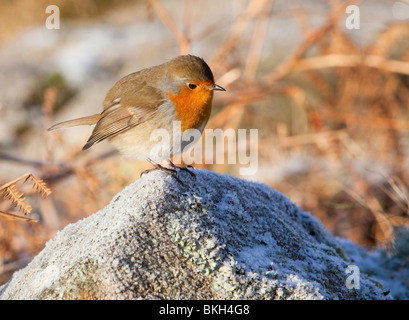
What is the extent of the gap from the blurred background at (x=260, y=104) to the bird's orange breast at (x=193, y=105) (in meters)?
1.26

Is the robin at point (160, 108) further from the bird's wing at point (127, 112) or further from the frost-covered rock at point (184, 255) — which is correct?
the frost-covered rock at point (184, 255)

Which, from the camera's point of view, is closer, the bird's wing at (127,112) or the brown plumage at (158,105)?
the brown plumage at (158,105)

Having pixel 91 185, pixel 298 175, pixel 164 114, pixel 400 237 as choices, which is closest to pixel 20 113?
pixel 91 185

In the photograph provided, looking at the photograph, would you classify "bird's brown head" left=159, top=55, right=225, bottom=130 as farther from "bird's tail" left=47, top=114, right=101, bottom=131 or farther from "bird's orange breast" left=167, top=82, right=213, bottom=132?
"bird's tail" left=47, top=114, right=101, bottom=131

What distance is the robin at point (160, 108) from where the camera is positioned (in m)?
2.54

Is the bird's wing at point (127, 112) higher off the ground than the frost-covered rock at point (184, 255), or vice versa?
the bird's wing at point (127, 112)

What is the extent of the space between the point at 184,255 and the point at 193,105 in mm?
1104

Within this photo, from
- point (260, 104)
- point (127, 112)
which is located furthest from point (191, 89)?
point (260, 104)

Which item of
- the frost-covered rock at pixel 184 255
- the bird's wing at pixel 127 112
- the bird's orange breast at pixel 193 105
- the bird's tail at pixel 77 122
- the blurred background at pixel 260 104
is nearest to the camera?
the frost-covered rock at pixel 184 255

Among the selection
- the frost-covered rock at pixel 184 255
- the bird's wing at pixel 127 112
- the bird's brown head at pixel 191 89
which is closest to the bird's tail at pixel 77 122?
the bird's wing at pixel 127 112

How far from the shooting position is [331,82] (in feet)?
22.5

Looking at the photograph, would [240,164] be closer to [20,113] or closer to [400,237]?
[400,237]

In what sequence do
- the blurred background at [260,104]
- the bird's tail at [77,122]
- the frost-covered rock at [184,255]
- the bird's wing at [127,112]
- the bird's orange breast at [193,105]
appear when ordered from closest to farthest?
the frost-covered rock at [184,255] < the bird's orange breast at [193,105] < the bird's wing at [127,112] < the bird's tail at [77,122] < the blurred background at [260,104]

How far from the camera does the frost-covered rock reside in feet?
5.25
